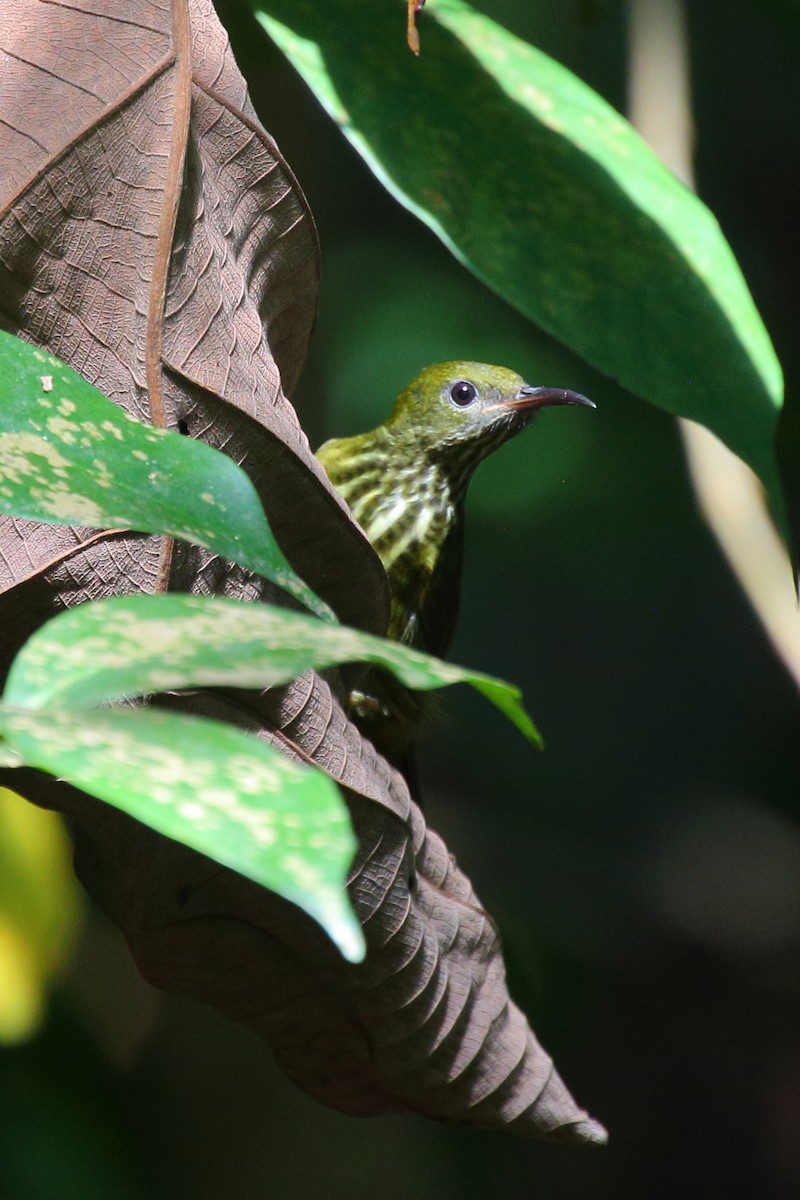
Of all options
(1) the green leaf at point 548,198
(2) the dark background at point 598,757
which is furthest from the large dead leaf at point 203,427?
(2) the dark background at point 598,757

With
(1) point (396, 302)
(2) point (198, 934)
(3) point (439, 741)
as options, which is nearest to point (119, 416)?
(2) point (198, 934)

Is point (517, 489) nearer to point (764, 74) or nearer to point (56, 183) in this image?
point (764, 74)

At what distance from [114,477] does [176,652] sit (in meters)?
0.19

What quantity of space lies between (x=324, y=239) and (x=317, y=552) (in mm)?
1837

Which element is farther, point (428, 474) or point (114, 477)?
point (428, 474)

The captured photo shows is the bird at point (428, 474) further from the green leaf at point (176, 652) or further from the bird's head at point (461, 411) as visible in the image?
the green leaf at point (176, 652)

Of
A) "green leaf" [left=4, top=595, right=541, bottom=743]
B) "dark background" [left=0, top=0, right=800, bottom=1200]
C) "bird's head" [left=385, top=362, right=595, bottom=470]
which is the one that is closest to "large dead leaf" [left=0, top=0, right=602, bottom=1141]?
"green leaf" [left=4, top=595, right=541, bottom=743]

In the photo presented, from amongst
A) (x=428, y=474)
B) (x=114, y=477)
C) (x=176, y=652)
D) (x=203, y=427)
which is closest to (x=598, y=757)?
(x=428, y=474)

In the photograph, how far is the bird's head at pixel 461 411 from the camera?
1.95m

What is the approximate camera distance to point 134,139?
3.35 ft

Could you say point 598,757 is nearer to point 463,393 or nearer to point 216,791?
point 463,393

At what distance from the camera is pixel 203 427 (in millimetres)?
1003

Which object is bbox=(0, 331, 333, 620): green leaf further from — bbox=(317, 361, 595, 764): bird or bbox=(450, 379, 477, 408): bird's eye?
bbox=(450, 379, 477, 408): bird's eye

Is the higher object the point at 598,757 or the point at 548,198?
the point at 548,198
